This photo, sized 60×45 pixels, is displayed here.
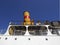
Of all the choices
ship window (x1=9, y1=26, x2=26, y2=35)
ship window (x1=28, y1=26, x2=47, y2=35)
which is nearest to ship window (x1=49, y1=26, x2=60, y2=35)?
ship window (x1=28, y1=26, x2=47, y2=35)

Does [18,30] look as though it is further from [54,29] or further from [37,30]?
[54,29]

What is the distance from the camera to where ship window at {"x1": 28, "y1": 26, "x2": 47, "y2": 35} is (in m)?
7.23

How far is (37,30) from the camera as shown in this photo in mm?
7473

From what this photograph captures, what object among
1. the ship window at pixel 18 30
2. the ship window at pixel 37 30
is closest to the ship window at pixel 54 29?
the ship window at pixel 37 30

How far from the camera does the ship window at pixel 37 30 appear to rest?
723 centimetres

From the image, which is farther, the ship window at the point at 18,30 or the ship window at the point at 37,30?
the ship window at the point at 18,30

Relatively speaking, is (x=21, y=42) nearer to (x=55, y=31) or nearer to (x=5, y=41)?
(x=5, y=41)

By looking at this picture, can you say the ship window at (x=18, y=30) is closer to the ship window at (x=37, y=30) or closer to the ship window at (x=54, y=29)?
the ship window at (x=37, y=30)

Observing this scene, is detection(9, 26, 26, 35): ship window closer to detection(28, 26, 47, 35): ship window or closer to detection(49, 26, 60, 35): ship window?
detection(28, 26, 47, 35): ship window

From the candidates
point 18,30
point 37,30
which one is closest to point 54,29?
point 37,30

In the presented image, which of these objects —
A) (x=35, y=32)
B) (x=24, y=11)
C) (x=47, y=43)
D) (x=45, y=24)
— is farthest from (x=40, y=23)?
(x=47, y=43)

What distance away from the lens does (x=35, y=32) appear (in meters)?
7.34

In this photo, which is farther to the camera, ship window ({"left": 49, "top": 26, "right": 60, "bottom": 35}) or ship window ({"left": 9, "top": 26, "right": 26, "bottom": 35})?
ship window ({"left": 9, "top": 26, "right": 26, "bottom": 35})

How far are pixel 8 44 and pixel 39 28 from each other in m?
1.92
